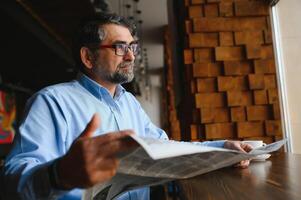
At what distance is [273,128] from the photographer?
2281 millimetres

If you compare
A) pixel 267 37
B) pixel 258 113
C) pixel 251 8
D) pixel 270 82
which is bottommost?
pixel 258 113

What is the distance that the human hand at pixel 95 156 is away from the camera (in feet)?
1.83

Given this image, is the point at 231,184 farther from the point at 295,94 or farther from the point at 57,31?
the point at 57,31

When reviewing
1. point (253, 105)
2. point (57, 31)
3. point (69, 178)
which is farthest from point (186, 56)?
point (57, 31)

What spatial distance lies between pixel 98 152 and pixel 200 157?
300 millimetres

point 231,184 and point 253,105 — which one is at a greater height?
point 253,105

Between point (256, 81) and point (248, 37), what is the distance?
1.09ft

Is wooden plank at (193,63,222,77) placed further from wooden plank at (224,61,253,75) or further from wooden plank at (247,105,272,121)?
wooden plank at (247,105,272,121)

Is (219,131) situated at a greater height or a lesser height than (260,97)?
lesser

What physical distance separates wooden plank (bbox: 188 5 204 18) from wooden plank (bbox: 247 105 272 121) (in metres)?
0.79

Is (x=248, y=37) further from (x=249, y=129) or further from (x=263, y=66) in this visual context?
(x=249, y=129)

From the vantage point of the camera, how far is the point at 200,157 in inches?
30.3

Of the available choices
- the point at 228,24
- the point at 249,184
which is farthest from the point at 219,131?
the point at 249,184

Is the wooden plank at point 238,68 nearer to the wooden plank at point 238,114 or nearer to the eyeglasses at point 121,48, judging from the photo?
the wooden plank at point 238,114
